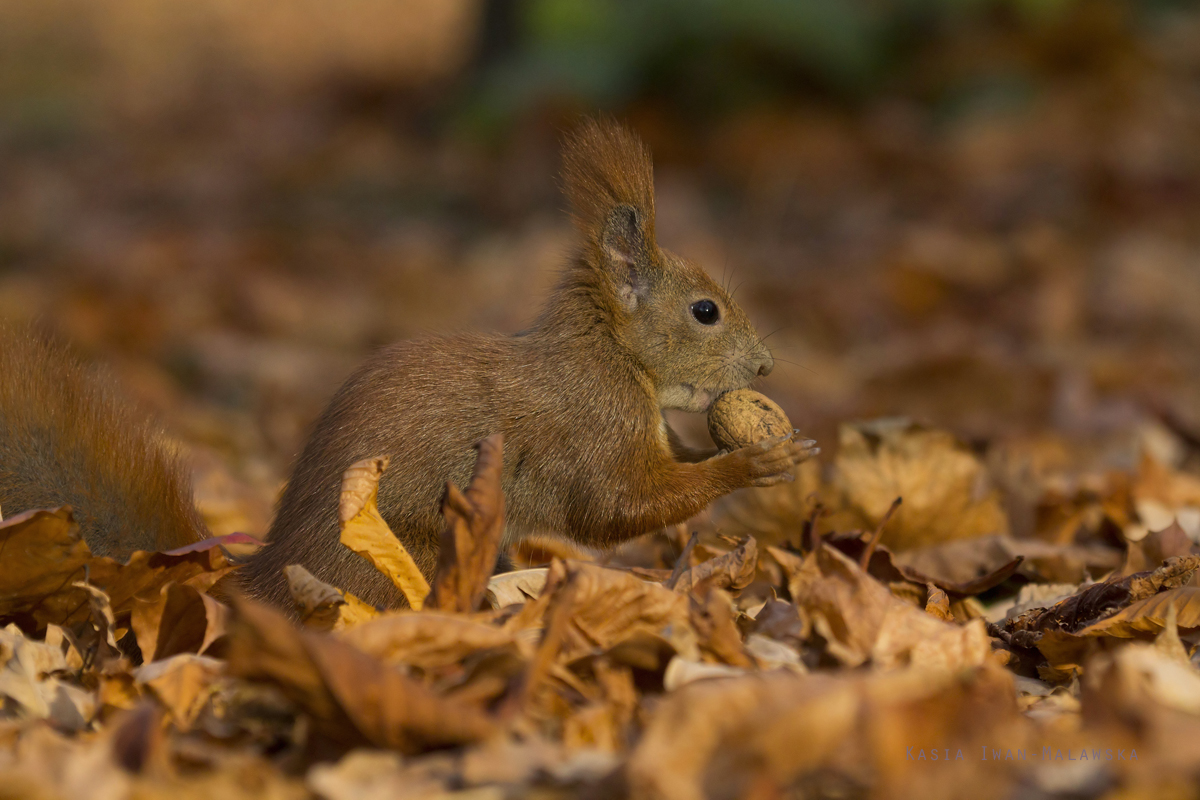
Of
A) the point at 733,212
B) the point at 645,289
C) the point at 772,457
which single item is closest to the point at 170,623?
the point at 772,457

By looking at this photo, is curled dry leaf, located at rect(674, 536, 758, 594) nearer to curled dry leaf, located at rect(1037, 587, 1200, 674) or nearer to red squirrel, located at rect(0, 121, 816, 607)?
red squirrel, located at rect(0, 121, 816, 607)

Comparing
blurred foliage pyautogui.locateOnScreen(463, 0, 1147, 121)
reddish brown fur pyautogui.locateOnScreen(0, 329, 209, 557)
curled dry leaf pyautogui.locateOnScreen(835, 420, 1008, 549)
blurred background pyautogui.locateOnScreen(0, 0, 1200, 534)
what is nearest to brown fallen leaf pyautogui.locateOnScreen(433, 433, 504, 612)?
reddish brown fur pyautogui.locateOnScreen(0, 329, 209, 557)

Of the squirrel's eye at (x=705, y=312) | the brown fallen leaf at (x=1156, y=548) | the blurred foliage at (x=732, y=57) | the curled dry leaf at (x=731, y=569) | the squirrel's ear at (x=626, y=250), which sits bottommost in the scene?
the brown fallen leaf at (x=1156, y=548)

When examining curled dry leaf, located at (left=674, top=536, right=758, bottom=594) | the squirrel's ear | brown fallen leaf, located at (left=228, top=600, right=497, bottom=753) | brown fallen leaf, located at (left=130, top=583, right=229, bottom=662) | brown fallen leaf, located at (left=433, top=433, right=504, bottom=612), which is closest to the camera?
brown fallen leaf, located at (left=228, top=600, right=497, bottom=753)

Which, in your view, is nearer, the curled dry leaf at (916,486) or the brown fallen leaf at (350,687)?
the brown fallen leaf at (350,687)

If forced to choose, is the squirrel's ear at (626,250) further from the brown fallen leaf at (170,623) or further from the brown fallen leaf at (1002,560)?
the brown fallen leaf at (170,623)

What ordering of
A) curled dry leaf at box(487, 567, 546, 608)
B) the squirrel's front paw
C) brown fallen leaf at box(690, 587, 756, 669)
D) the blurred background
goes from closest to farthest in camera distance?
brown fallen leaf at box(690, 587, 756, 669) < curled dry leaf at box(487, 567, 546, 608) < the squirrel's front paw < the blurred background

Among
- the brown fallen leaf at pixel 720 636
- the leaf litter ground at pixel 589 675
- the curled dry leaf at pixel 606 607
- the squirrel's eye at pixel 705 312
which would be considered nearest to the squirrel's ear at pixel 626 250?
the squirrel's eye at pixel 705 312
